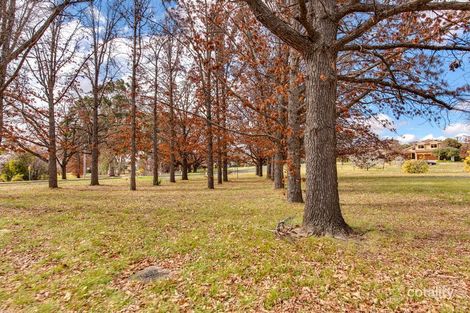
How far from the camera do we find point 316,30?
4785mm

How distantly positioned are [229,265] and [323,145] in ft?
8.42

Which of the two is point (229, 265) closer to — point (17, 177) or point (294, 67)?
point (294, 67)

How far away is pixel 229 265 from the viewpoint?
3.73 metres

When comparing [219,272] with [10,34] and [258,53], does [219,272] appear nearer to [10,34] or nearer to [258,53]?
[258,53]

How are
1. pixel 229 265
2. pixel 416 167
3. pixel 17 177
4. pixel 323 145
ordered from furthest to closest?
pixel 17 177
pixel 416 167
pixel 323 145
pixel 229 265

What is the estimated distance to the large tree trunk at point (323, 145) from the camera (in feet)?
15.7

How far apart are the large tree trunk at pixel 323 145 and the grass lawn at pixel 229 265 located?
450 millimetres

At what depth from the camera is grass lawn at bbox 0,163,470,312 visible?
9.64 feet

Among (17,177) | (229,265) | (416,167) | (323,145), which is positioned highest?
(323,145)

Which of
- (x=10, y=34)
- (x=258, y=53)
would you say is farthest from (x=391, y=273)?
(x=10, y=34)

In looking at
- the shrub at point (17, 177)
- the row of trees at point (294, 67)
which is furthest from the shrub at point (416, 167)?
the shrub at point (17, 177)

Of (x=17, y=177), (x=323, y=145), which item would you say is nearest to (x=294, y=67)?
(x=323, y=145)

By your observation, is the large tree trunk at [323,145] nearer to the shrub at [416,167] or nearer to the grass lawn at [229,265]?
the grass lawn at [229,265]

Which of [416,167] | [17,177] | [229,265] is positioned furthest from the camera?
[17,177]
